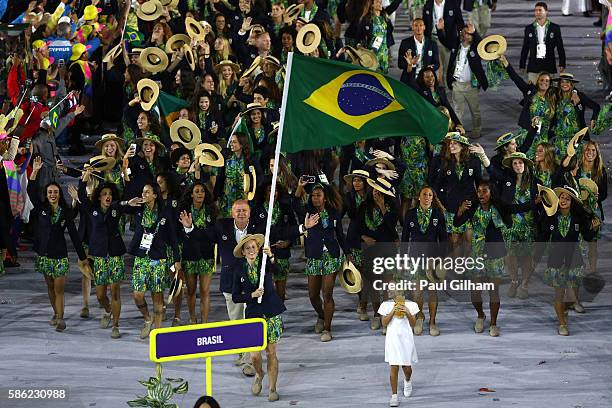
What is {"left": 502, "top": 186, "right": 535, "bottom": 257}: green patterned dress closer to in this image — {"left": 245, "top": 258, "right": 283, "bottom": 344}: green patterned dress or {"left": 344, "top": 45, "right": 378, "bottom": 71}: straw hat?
{"left": 245, "top": 258, "right": 283, "bottom": 344}: green patterned dress

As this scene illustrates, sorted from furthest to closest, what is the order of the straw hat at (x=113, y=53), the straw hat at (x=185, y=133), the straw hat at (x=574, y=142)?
the straw hat at (x=113, y=53) < the straw hat at (x=185, y=133) < the straw hat at (x=574, y=142)

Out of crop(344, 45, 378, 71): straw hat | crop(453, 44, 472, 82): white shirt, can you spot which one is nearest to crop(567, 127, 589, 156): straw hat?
crop(344, 45, 378, 71): straw hat

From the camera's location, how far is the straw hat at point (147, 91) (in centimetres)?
2148

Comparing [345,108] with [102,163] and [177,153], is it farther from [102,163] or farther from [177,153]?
[177,153]

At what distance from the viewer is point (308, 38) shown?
23.0 meters

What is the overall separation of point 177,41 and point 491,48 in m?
4.50

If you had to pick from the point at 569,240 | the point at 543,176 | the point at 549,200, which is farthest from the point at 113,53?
the point at 569,240

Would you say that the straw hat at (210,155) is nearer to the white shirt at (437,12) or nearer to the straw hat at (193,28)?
the straw hat at (193,28)

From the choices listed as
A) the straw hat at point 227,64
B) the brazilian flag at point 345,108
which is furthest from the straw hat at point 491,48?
the brazilian flag at point 345,108

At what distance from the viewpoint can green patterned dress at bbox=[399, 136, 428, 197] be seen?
835 inches

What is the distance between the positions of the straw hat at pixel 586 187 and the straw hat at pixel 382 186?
2.35 metres

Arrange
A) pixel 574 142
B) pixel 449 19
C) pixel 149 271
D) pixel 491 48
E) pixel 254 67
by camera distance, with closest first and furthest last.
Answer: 1. pixel 149 271
2. pixel 574 142
3. pixel 254 67
4. pixel 491 48
5. pixel 449 19

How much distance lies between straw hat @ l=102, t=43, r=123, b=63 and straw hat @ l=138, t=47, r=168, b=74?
125 centimetres

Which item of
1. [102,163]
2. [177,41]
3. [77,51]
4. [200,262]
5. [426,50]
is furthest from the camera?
[77,51]
